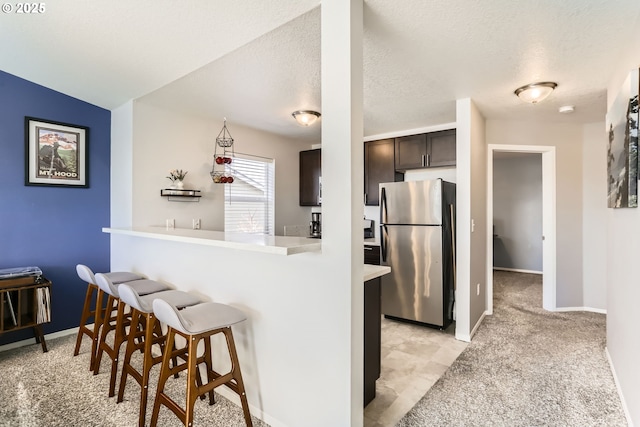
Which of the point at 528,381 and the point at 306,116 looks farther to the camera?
the point at 306,116

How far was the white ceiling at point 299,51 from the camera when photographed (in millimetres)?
1752

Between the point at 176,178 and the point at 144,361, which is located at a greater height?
the point at 176,178

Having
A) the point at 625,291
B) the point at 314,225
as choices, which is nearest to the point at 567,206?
the point at 625,291

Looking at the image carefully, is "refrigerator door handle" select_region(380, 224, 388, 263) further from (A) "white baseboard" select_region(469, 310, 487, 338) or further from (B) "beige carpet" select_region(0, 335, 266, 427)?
(B) "beige carpet" select_region(0, 335, 266, 427)

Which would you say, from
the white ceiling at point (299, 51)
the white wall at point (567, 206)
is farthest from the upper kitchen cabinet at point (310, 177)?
the white wall at point (567, 206)

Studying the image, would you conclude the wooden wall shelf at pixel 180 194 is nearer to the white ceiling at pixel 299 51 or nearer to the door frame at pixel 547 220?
the white ceiling at pixel 299 51

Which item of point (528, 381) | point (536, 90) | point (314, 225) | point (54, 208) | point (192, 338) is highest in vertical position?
point (536, 90)

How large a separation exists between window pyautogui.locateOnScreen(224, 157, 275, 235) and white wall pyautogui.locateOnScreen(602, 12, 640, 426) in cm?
368

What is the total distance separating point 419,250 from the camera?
3.38 m

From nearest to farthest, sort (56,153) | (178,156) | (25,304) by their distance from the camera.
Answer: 1. (25,304)
2. (56,153)
3. (178,156)

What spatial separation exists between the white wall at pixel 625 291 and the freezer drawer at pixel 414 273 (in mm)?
1315

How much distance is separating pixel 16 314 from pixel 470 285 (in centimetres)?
417

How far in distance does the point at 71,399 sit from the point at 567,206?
527cm

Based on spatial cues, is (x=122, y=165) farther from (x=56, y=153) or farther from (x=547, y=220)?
(x=547, y=220)
